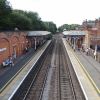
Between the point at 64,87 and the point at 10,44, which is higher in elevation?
the point at 10,44

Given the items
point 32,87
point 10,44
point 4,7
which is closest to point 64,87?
point 32,87

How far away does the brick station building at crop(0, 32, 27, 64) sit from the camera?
33.6 metres

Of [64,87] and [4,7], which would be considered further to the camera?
[4,7]

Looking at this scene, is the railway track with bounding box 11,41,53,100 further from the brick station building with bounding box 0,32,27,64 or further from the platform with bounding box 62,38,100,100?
the brick station building with bounding box 0,32,27,64

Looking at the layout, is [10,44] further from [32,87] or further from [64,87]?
[64,87]

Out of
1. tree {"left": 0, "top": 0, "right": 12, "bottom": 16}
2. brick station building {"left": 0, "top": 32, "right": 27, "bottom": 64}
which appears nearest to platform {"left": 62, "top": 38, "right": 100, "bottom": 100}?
brick station building {"left": 0, "top": 32, "right": 27, "bottom": 64}

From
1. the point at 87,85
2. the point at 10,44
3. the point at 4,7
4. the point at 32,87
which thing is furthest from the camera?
the point at 4,7

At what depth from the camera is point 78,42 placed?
65.6 metres

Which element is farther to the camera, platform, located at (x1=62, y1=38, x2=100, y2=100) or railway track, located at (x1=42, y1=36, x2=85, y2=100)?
railway track, located at (x1=42, y1=36, x2=85, y2=100)

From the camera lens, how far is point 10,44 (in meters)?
38.5

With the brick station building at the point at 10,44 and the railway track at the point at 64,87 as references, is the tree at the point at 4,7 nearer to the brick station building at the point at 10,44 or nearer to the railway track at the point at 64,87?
the brick station building at the point at 10,44

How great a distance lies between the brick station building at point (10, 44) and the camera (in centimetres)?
3361

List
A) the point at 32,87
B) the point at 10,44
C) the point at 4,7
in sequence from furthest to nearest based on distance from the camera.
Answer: the point at 4,7 < the point at 10,44 < the point at 32,87

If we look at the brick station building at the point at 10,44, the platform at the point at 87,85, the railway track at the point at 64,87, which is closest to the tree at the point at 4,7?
the brick station building at the point at 10,44
